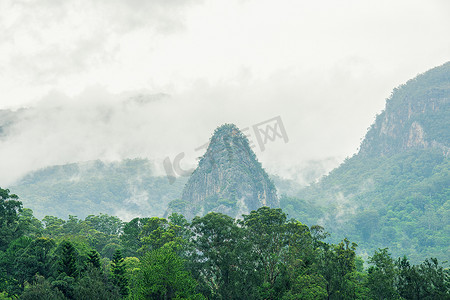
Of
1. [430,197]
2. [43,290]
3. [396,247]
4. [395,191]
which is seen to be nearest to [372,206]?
[395,191]

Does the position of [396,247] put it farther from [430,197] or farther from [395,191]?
[395,191]

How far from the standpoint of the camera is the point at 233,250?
136 feet

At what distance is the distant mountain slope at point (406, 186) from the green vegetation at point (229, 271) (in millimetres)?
74598

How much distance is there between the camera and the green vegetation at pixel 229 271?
37.0m

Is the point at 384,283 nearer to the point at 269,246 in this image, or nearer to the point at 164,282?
the point at 269,246

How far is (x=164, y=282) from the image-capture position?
3759cm

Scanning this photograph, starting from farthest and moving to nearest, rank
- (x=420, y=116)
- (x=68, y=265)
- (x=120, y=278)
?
1. (x=420, y=116)
2. (x=120, y=278)
3. (x=68, y=265)

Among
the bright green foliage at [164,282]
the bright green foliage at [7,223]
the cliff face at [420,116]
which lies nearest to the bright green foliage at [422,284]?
the bright green foliage at [164,282]

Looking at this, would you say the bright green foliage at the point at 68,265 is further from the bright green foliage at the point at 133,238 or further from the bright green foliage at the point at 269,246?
the bright green foliage at the point at 133,238

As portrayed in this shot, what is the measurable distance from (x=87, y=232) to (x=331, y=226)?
91.0 metres

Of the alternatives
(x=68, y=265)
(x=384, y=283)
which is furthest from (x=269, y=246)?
(x=68, y=265)

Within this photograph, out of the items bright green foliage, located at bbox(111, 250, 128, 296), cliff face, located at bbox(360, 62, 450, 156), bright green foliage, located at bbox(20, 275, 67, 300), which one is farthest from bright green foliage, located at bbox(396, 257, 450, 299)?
cliff face, located at bbox(360, 62, 450, 156)

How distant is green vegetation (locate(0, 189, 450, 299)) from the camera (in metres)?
37.0

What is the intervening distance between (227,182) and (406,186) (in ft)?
204
